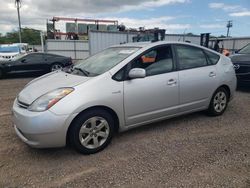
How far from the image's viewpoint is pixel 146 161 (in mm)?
2957

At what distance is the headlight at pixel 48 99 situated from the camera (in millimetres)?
2834

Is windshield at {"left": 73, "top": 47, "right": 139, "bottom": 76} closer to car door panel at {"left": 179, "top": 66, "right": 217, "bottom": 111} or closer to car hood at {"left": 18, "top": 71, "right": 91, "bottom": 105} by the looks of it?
car hood at {"left": 18, "top": 71, "right": 91, "bottom": 105}

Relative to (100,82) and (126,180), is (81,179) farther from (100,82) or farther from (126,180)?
(100,82)

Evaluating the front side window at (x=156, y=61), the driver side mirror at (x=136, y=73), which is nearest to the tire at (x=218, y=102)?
the front side window at (x=156, y=61)

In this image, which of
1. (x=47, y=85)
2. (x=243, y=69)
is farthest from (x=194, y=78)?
(x=243, y=69)

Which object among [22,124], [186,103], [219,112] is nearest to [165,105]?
[186,103]

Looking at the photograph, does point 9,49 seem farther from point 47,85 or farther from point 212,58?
point 212,58

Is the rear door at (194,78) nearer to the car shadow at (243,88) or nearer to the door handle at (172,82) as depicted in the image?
the door handle at (172,82)

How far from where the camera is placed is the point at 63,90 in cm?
296

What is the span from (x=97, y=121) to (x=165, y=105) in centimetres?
123

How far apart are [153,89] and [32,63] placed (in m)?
9.27

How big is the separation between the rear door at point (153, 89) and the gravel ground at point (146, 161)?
0.39m

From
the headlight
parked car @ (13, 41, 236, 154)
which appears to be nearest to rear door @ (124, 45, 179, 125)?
parked car @ (13, 41, 236, 154)

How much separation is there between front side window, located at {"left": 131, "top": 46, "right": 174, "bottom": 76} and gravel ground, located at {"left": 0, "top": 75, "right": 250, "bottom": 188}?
40.7 inches
